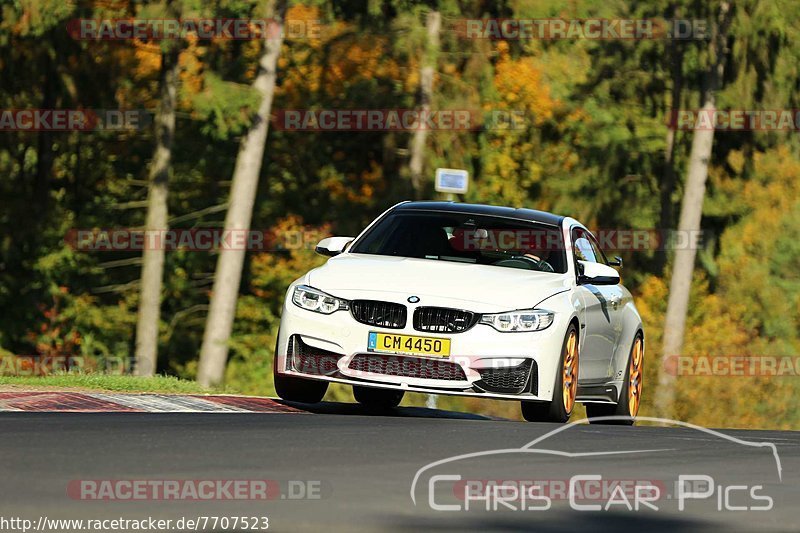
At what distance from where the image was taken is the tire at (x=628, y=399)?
15.6m

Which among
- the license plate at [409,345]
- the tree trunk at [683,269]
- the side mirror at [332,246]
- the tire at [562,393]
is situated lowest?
the tree trunk at [683,269]

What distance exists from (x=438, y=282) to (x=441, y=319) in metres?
0.36

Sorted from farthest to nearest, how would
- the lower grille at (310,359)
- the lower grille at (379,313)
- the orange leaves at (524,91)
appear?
1. the orange leaves at (524,91)
2. the lower grille at (310,359)
3. the lower grille at (379,313)

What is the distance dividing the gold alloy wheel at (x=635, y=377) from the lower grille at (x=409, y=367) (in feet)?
11.8

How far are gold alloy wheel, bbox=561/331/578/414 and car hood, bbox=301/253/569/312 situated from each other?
1.36 ft

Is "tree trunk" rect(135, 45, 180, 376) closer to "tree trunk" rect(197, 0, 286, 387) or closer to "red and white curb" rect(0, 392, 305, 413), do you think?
"tree trunk" rect(197, 0, 286, 387)

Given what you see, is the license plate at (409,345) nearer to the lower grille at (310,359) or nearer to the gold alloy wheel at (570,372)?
the lower grille at (310,359)

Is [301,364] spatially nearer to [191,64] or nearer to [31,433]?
[31,433]

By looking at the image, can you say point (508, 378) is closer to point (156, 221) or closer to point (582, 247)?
point (582, 247)

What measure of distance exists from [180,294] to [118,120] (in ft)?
17.7

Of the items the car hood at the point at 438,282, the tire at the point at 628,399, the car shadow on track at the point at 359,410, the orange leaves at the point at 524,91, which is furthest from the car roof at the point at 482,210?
the orange leaves at the point at 524,91

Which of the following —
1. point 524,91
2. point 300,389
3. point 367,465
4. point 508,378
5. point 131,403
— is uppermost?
point 524,91

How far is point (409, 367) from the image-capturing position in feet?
41.7

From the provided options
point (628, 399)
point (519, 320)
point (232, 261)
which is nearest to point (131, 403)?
point (519, 320)
